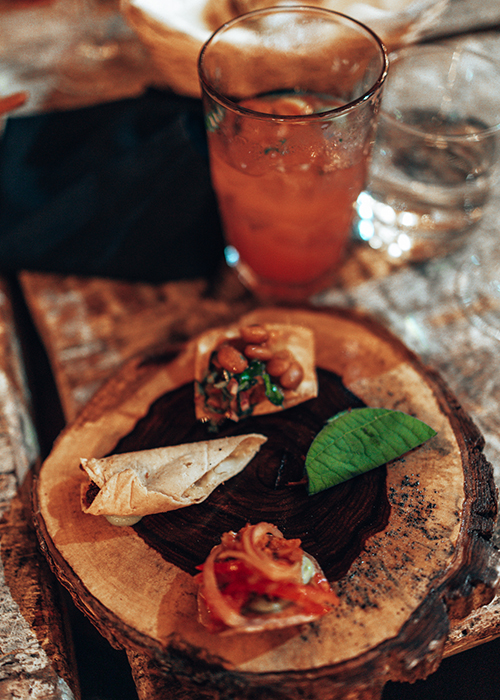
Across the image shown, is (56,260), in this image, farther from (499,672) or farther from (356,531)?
(499,672)

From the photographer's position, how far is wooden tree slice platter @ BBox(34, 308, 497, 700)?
3.43ft

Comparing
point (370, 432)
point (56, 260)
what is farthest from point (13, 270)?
point (370, 432)

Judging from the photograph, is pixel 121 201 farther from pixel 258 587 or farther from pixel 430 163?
pixel 258 587

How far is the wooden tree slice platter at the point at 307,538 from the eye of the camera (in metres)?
1.04

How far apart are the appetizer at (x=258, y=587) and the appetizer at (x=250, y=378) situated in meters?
0.38

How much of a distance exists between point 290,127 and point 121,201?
0.80 metres

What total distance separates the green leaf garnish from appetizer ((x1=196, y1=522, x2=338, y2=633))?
0.21 metres

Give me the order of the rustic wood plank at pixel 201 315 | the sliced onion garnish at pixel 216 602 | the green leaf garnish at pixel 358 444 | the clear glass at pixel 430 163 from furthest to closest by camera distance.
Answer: the clear glass at pixel 430 163 < the rustic wood plank at pixel 201 315 < the green leaf garnish at pixel 358 444 < the sliced onion garnish at pixel 216 602

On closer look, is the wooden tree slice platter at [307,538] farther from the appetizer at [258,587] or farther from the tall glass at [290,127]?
the tall glass at [290,127]

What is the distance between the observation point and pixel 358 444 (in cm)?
131

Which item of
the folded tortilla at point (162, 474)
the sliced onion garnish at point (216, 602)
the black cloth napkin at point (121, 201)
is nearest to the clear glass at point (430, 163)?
the black cloth napkin at point (121, 201)

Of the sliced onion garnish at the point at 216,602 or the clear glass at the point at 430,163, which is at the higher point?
the clear glass at the point at 430,163

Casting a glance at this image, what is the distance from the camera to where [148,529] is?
1.23 m

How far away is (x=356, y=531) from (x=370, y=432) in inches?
9.8
